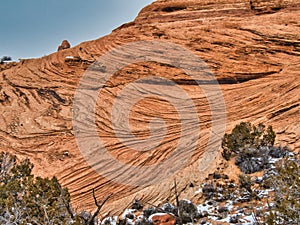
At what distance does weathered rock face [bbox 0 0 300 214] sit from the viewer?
51.6ft

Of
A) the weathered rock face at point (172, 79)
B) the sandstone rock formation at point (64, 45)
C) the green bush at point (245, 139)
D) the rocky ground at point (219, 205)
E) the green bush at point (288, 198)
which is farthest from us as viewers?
the sandstone rock formation at point (64, 45)

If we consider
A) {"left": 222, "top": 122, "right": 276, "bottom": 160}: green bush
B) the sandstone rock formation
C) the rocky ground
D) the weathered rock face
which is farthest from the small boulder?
the sandstone rock formation

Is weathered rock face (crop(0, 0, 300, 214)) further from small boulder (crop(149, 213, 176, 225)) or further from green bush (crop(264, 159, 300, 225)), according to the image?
green bush (crop(264, 159, 300, 225))

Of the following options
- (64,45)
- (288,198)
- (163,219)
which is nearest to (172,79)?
(163,219)

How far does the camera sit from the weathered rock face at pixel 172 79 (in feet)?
51.6

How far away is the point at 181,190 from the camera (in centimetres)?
1460

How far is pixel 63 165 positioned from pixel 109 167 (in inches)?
81.4

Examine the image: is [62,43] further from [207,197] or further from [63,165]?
[207,197]

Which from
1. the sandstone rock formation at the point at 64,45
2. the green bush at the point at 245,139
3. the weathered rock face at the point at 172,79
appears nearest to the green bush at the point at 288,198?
the green bush at the point at 245,139

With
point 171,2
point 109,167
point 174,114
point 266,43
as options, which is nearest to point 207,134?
point 174,114

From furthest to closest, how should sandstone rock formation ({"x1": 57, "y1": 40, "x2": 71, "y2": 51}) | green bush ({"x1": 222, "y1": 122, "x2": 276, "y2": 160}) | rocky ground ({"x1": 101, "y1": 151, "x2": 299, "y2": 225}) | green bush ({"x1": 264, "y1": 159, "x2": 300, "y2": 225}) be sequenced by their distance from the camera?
1. sandstone rock formation ({"x1": 57, "y1": 40, "x2": 71, "y2": 51})
2. green bush ({"x1": 222, "y1": 122, "x2": 276, "y2": 160})
3. rocky ground ({"x1": 101, "y1": 151, "x2": 299, "y2": 225})
4. green bush ({"x1": 264, "y1": 159, "x2": 300, "y2": 225})

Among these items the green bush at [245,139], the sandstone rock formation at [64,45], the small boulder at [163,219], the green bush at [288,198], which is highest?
the sandstone rock formation at [64,45]

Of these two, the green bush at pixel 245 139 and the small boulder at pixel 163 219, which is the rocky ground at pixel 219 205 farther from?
the green bush at pixel 245 139

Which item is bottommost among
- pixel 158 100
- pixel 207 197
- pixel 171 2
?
pixel 207 197
